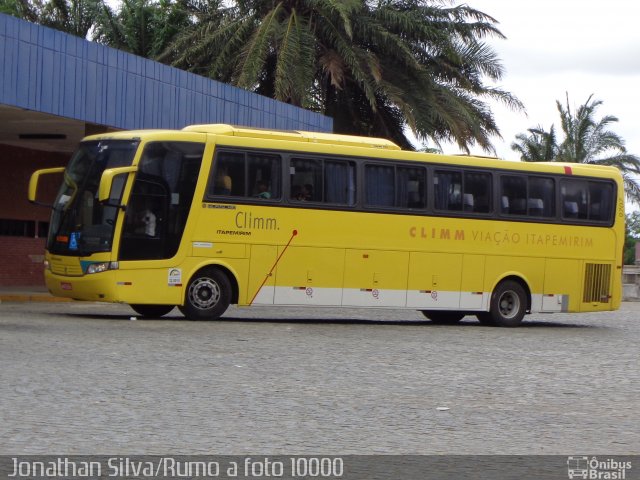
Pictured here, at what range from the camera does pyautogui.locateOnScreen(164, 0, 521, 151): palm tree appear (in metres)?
35.6

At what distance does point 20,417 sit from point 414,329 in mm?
12785

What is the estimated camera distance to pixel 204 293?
2044 cm

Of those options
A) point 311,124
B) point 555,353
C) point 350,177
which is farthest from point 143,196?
point 311,124

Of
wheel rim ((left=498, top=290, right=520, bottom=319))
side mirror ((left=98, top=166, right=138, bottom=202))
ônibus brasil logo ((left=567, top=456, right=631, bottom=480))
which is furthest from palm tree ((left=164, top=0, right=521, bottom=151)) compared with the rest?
ônibus brasil logo ((left=567, top=456, right=631, bottom=480))

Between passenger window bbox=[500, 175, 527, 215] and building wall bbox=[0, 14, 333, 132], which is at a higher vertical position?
building wall bbox=[0, 14, 333, 132]

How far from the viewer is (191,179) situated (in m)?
20.3

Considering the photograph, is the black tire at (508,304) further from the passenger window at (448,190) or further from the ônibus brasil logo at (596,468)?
the ônibus brasil logo at (596,468)

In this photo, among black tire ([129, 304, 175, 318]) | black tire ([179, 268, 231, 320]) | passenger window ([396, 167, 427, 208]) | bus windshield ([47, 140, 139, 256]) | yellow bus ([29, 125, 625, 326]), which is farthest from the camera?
passenger window ([396, 167, 427, 208])

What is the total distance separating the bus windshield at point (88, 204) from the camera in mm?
19891

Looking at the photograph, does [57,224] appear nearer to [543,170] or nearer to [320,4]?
[543,170]

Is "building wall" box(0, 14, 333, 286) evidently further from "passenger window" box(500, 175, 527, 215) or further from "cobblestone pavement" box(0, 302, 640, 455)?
"passenger window" box(500, 175, 527, 215)

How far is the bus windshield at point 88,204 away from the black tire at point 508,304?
766 cm

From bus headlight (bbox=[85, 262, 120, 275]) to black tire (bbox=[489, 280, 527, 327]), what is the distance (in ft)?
24.7

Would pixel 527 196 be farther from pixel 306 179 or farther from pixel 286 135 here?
pixel 286 135
